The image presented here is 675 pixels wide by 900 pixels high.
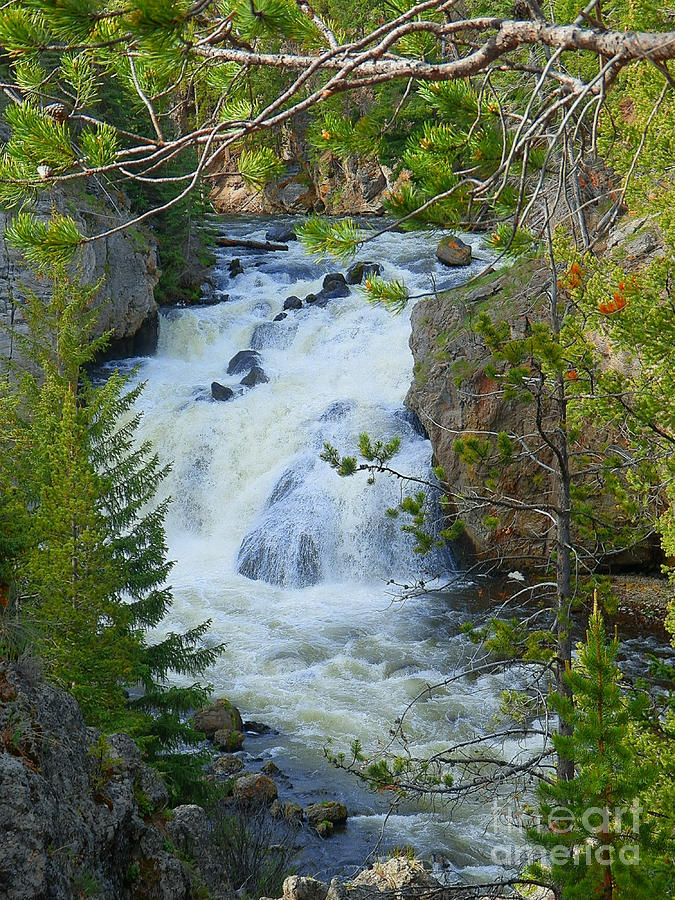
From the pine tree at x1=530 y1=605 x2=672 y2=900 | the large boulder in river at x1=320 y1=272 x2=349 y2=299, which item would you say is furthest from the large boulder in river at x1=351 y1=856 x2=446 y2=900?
the large boulder in river at x1=320 y1=272 x2=349 y2=299

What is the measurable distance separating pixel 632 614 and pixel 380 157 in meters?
11.1

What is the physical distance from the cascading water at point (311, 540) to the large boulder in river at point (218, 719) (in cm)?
53

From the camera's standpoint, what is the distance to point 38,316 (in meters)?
11.5

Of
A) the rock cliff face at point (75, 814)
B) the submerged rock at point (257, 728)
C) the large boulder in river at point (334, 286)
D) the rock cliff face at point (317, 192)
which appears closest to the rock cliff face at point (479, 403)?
the submerged rock at point (257, 728)

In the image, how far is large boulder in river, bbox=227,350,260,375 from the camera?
20766 millimetres

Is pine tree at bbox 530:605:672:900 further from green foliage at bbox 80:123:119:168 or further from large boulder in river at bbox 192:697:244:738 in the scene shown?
large boulder in river at bbox 192:697:244:738

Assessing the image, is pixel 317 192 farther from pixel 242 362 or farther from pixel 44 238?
pixel 44 238

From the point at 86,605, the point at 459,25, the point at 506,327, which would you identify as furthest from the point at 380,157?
the point at 86,605

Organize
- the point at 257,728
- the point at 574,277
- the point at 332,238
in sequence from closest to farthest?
1. the point at 332,238
2. the point at 574,277
3. the point at 257,728

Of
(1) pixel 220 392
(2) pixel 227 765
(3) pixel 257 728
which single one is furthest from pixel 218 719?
(1) pixel 220 392

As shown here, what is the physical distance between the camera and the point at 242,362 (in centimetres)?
2089

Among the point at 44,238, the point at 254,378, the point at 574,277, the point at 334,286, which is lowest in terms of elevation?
the point at 44,238

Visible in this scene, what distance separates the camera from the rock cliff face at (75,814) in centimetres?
431

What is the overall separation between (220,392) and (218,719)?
10.1 meters
